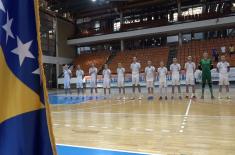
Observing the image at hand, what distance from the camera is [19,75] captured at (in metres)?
1.25

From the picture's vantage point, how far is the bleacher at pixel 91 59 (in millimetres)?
27370

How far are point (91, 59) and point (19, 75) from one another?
2779cm

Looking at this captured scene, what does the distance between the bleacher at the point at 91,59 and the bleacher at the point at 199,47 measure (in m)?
7.70

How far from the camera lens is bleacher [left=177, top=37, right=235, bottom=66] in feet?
73.0

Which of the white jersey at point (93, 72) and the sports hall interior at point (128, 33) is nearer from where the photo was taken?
the white jersey at point (93, 72)

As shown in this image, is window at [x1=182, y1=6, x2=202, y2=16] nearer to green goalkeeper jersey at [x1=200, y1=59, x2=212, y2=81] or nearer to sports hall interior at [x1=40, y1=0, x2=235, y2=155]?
sports hall interior at [x1=40, y1=0, x2=235, y2=155]

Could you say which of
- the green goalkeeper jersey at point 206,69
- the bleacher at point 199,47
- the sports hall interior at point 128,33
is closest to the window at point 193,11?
the sports hall interior at point 128,33

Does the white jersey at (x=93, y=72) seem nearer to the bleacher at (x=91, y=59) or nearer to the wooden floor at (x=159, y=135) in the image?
the wooden floor at (x=159, y=135)

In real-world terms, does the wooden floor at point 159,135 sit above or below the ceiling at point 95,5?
below

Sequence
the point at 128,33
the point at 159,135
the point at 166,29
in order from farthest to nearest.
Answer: the point at 128,33 < the point at 166,29 < the point at 159,135

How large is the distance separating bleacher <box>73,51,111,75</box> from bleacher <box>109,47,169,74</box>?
1.51m

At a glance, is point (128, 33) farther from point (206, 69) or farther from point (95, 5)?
point (206, 69)

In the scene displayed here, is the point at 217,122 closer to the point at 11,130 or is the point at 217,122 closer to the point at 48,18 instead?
the point at 11,130

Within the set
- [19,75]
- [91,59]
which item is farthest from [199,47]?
[19,75]
